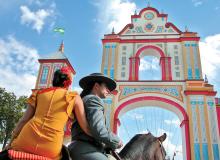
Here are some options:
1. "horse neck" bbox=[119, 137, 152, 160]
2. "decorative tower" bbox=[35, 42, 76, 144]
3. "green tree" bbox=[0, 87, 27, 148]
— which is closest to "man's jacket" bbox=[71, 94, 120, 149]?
"horse neck" bbox=[119, 137, 152, 160]

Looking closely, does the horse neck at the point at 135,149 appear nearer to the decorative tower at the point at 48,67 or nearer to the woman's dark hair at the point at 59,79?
the woman's dark hair at the point at 59,79

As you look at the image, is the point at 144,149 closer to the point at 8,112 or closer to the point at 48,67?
the point at 48,67

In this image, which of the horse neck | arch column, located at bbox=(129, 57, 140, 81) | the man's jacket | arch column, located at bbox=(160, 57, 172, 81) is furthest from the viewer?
arch column, located at bbox=(129, 57, 140, 81)

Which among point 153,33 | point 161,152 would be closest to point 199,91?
point 153,33

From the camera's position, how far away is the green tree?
1516 cm

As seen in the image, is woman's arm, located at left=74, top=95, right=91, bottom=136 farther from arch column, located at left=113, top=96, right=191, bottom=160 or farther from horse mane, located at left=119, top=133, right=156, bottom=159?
arch column, located at left=113, top=96, right=191, bottom=160

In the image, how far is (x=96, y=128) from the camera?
189 centimetres

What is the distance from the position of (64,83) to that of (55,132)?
17.9 inches

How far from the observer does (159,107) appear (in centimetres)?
1295

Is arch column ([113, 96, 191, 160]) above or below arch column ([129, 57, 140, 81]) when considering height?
below

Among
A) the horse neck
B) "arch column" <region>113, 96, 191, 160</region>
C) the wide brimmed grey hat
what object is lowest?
the horse neck

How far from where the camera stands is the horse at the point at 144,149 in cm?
259

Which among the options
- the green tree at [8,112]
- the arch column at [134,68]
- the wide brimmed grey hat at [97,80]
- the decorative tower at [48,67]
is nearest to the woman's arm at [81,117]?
the wide brimmed grey hat at [97,80]

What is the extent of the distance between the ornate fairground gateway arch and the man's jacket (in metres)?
10.1
